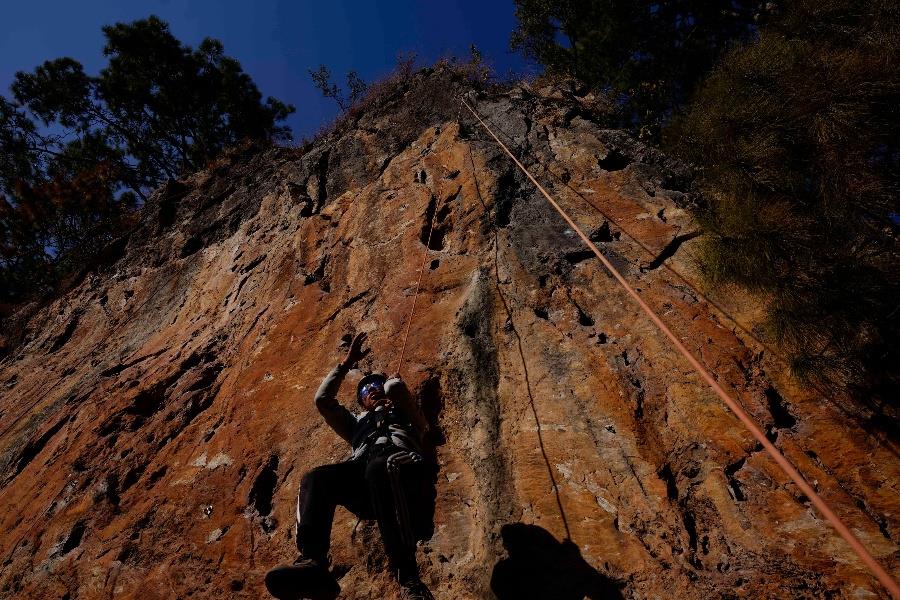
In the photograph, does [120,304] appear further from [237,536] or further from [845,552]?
[845,552]

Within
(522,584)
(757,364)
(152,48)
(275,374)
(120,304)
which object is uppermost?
(152,48)

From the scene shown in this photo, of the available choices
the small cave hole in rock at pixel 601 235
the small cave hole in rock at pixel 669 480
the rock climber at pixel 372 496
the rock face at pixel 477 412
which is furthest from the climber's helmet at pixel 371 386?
the small cave hole in rock at pixel 601 235

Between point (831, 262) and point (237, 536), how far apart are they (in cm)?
478

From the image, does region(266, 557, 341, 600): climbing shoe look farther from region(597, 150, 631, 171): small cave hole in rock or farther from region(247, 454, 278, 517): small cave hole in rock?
region(597, 150, 631, 171): small cave hole in rock

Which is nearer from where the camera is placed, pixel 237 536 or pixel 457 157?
pixel 237 536

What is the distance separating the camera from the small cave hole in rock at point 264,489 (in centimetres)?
393

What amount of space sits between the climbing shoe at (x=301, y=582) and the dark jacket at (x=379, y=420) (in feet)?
2.39

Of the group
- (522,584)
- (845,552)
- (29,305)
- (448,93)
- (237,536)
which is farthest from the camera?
(29,305)

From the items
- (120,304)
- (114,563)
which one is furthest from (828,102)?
(120,304)

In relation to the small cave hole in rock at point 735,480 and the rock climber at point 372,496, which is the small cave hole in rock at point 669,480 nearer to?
the small cave hole in rock at point 735,480

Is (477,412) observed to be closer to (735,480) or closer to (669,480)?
(669,480)

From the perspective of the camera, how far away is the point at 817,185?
445 cm

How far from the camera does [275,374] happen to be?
5.01 metres

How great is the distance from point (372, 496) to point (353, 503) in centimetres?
24
